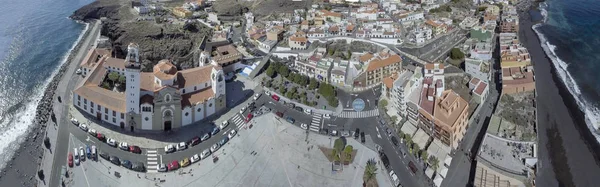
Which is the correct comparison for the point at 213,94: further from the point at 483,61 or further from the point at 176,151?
the point at 483,61

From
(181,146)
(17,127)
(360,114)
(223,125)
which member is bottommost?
(181,146)

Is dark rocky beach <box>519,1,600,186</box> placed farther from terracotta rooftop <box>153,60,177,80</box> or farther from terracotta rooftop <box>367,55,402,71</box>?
terracotta rooftop <box>153,60,177,80</box>

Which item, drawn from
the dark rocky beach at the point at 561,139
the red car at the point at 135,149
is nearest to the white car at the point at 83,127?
the red car at the point at 135,149

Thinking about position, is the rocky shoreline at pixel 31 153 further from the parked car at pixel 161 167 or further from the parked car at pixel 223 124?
the parked car at pixel 223 124

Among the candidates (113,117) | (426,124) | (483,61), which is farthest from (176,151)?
(483,61)

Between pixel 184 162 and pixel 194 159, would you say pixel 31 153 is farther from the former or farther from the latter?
pixel 194 159

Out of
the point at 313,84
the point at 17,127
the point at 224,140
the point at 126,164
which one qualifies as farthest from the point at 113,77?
the point at 313,84
